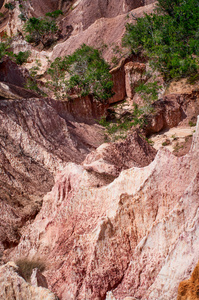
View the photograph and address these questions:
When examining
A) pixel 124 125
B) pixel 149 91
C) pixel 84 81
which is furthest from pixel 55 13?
pixel 124 125

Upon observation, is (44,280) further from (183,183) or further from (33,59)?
(33,59)

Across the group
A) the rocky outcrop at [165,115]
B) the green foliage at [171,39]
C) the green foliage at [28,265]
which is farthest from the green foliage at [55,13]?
the green foliage at [28,265]

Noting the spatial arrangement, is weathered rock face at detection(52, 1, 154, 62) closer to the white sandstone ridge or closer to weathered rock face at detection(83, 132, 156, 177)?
weathered rock face at detection(83, 132, 156, 177)

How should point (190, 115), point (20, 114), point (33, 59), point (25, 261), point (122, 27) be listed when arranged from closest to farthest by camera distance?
1. point (25, 261)
2. point (20, 114)
3. point (190, 115)
4. point (122, 27)
5. point (33, 59)

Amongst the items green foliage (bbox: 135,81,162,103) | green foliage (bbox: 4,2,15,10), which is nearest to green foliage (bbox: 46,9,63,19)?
green foliage (bbox: 4,2,15,10)

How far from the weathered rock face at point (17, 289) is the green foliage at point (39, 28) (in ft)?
116

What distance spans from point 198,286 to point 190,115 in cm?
1541

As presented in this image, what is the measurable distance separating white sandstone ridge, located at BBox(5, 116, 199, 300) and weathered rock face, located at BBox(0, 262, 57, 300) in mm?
839

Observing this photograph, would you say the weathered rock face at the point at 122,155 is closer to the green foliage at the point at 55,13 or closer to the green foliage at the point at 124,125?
the green foliage at the point at 124,125

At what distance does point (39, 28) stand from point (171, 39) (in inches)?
776

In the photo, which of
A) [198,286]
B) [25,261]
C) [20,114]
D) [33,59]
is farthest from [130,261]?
[33,59]

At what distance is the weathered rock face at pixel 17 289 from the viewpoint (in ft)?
17.7

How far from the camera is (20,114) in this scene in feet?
49.0

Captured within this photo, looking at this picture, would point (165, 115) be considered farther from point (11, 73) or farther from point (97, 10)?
point (97, 10)
